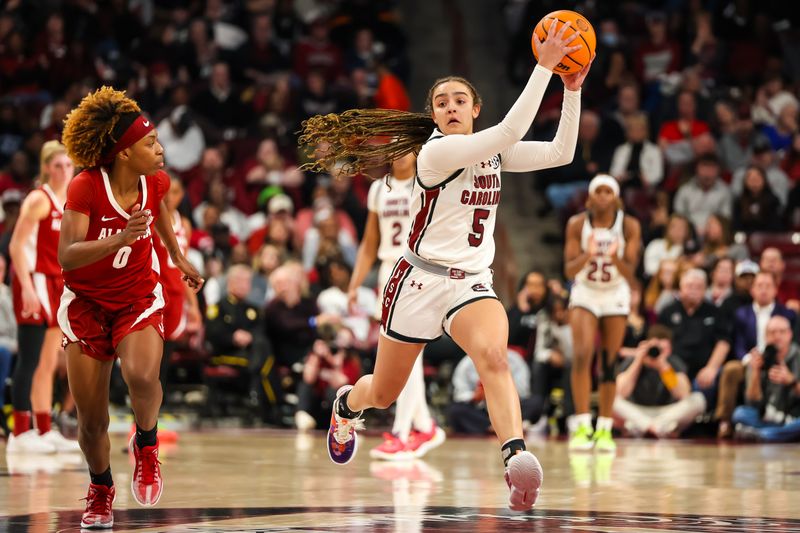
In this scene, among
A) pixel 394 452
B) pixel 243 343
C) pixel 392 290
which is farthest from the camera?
pixel 243 343

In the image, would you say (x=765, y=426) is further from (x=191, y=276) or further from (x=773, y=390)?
(x=191, y=276)

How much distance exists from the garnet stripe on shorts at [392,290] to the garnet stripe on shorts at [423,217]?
10 centimetres

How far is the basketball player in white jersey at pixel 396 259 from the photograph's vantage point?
9.66m

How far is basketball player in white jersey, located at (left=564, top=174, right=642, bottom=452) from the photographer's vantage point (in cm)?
1064

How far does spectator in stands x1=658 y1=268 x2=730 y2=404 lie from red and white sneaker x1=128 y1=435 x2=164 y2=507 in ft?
24.5

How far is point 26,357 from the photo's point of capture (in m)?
9.56

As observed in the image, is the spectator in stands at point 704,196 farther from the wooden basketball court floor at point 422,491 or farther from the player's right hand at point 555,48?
the player's right hand at point 555,48

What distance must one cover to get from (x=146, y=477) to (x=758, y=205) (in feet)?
33.4

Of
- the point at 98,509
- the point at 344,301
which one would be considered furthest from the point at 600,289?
the point at 98,509

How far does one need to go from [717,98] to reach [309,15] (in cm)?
581

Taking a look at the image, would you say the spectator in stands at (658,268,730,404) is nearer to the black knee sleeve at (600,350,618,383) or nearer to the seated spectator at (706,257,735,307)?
the seated spectator at (706,257,735,307)

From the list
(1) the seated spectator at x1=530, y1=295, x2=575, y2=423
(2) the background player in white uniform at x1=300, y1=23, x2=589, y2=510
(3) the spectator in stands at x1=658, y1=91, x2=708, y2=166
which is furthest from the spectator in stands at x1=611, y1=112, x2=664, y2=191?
(2) the background player in white uniform at x1=300, y1=23, x2=589, y2=510

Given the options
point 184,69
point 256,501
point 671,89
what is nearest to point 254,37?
point 184,69

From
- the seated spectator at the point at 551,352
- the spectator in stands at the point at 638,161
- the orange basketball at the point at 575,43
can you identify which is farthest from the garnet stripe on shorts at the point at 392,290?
the spectator in stands at the point at 638,161
